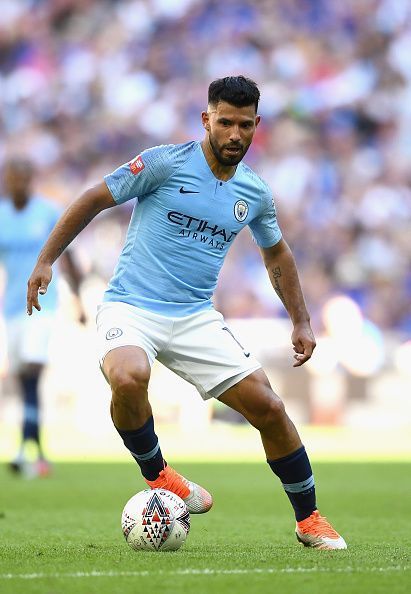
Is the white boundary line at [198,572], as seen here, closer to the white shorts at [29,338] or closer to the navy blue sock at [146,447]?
the navy blue sock at [146,447]

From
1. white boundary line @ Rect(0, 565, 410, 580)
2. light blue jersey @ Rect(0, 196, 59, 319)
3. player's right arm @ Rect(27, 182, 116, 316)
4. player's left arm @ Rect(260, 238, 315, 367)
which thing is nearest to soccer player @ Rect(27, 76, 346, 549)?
player's right arm @ Rect(27, 182, 116, 316)

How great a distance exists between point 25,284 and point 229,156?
221 inches

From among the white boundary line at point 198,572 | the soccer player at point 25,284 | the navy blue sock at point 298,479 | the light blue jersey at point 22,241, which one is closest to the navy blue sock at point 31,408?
the soccer player at point 25,284

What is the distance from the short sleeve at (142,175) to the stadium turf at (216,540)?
167 cm

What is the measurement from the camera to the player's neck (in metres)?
6.00

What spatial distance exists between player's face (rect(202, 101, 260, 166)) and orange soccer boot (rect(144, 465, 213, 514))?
5.19 ft

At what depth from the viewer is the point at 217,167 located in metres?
6.00

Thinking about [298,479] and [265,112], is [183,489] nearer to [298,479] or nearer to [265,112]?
[298,479]

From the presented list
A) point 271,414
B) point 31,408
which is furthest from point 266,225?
point 31,408

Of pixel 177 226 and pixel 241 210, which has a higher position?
pixel 241 210

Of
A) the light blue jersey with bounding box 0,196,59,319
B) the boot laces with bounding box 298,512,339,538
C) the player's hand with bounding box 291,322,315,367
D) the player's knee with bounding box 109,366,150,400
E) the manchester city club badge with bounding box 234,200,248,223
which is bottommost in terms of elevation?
the light blue jersey with bounding box 0,196,59,319

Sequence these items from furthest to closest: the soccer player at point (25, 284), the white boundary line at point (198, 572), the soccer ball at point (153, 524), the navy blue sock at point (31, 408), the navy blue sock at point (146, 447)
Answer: the navy blue sock at point (31, 408) < the soccer player at point (25, 284) < the navy blue sock at point (146, 447) < the soccer ball at point (153, 524) < the white boundary line at point (198, 572)

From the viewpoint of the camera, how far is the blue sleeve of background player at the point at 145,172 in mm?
5777

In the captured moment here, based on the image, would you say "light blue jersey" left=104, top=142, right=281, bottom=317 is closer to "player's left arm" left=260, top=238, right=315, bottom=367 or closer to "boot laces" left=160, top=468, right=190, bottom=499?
"player's left arm" left=260, top=238, right=315, bottom=367
